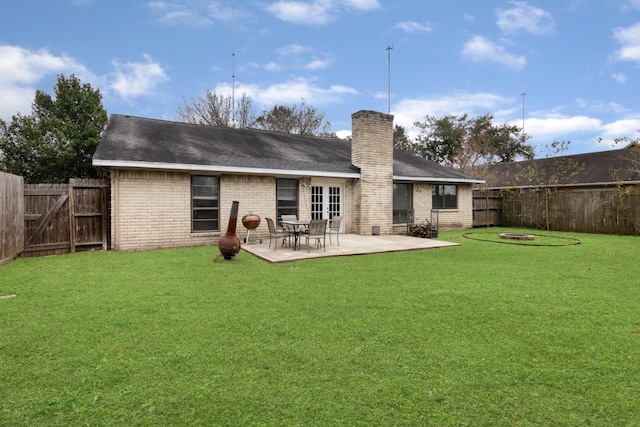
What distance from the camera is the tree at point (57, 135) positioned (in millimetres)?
17312

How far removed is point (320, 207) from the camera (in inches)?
497

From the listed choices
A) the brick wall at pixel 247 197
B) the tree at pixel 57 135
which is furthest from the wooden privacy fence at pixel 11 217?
the tree at pixel 57 135

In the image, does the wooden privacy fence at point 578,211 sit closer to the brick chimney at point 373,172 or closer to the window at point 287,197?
the brick chimney at point 373,172

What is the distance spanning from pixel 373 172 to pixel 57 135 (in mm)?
15842

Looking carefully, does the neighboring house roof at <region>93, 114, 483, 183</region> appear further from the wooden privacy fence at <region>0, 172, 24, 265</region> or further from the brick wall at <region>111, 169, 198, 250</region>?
the wooden privacy fence at <region>0, 172, 24, 265</region>

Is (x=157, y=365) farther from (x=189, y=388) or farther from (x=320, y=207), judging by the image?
(x=320, y=207)

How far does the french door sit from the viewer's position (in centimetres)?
1248

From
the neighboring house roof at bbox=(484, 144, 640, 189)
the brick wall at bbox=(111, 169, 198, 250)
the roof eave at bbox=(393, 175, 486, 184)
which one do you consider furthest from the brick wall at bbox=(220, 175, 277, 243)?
the neighboring house roof at bbox=(484, 144, 640, 189)

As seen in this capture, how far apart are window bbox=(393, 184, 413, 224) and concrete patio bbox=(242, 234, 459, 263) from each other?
2895 millimetres

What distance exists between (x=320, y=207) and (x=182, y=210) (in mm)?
4677

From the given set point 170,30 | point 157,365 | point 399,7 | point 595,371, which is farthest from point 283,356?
point 170,30

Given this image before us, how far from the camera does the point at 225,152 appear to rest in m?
11.8

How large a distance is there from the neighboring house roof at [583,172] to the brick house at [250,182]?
7860 millimetres

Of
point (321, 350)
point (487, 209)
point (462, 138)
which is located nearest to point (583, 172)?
point (487, 209)
